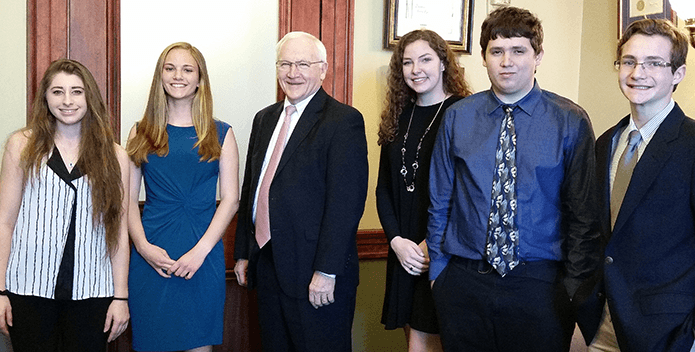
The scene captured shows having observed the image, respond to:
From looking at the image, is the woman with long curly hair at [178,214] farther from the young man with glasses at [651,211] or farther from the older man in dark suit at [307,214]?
the young man with glasses at [651,211]

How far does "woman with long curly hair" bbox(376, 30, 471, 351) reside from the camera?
2.41 meters

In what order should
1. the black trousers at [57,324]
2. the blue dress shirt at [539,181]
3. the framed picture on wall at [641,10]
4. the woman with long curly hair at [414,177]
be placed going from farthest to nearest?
the framed picture on wall at [641,10]
the woman with long curly hair at [414,177]
the black trousers at [57,324]
the blue dress shirt at [539,181]

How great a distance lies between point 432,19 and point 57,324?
2098mm

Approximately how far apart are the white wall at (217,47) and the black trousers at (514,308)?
4.55 feet

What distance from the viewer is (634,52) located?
1802mm

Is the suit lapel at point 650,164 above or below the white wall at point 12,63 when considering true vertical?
below

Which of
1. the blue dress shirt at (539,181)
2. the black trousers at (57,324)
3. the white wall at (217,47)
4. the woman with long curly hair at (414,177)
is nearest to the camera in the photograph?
the blue dress shirt at (539,181)

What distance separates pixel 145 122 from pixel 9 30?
751mm

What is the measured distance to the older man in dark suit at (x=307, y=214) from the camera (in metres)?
2.29

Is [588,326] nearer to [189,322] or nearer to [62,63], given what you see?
[189,322]

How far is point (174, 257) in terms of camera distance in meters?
2.45

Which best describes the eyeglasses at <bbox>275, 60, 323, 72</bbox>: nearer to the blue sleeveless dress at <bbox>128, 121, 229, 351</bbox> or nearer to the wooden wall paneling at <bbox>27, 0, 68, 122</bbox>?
the blue sleeveless dress at <bbox>128, 121, 229, 351</bbox>

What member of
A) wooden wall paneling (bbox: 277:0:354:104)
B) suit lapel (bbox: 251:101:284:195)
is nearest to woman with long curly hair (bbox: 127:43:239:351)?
suit lapel (bbox: 251:101:284:195)

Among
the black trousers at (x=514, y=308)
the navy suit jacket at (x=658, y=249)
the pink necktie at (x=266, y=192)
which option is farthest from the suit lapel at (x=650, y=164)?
the pink necktie at (x=266, y=192)
